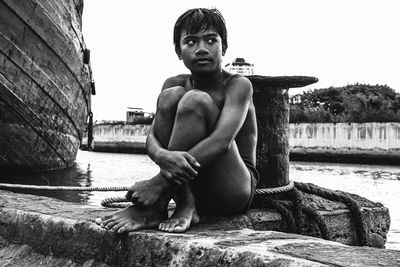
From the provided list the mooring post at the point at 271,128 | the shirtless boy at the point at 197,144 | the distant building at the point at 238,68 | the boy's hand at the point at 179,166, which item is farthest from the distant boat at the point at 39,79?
the boy's hand at the point at 179,166

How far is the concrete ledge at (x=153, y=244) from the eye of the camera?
133cm

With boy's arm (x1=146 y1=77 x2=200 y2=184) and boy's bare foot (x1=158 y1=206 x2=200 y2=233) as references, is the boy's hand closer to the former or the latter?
boy's arm (x1=146 y1=77 x2=200 y2=184)

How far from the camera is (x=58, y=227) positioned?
199 cm

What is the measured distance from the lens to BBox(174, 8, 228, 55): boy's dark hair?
6.35 ft

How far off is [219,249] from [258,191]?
3.47ft

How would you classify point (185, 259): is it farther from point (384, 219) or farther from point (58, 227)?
point (384, 219)

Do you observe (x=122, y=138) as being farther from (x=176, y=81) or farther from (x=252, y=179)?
(x=252, y=179)

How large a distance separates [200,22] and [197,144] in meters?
0.50

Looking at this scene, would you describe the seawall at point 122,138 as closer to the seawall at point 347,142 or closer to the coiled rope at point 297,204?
the seawall at point 347,142

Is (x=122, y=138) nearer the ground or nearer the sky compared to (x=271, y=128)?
nearer the ground

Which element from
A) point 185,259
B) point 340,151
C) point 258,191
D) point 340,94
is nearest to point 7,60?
point 258,191

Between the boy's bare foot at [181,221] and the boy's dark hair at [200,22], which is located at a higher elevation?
the boy's dark hair at [200,22]

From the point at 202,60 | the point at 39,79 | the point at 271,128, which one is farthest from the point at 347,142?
the point at 202,60

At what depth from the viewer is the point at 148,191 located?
1.81 meters
